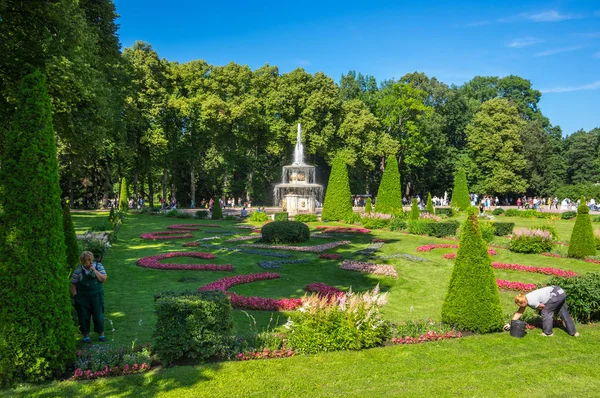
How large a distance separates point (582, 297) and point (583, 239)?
29.8 ft

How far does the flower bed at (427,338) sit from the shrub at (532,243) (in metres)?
11.3

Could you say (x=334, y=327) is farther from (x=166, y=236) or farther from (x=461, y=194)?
(x=461, y=194)

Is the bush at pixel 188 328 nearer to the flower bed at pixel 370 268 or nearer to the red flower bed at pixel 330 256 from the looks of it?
the flower bed at pixel 370 268

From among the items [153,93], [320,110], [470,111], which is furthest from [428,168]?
[153,93]

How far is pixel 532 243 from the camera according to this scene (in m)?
16.6

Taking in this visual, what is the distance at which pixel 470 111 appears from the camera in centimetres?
5744

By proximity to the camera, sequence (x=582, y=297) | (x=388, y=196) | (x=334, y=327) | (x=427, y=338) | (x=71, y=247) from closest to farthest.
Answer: (x=334, y=327) → (x=427, y=338) → (x=71, y=247) → (x=582, y=297) → (x=388, y=196)

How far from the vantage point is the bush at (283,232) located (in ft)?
59.8

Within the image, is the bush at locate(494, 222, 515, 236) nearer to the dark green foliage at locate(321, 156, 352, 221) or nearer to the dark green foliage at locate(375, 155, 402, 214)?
the dark green foliage at locate(375, 155, 402, 214)

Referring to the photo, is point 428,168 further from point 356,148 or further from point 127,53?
point 127,53

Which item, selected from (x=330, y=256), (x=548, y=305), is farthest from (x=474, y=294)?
(x=330, y=256)

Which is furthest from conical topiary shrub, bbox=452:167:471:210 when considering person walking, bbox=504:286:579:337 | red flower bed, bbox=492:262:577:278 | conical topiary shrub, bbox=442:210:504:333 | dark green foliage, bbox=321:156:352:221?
conical topiary shrub, bbox=442:210:504:333

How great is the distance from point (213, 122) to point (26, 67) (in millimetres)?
29288

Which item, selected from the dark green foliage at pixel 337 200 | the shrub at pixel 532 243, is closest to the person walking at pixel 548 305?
the shrub at pixel 532 243
